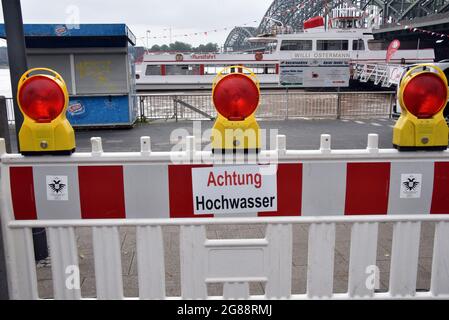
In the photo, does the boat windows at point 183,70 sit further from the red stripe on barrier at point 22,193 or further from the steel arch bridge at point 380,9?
the red stripe on barrier at point 22,193

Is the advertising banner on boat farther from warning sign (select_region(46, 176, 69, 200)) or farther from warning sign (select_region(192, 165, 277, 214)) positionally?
warning sign (select_region(46, 176, 69, 200))

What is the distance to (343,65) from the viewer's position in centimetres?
1476

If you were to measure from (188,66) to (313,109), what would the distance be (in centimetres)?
1721

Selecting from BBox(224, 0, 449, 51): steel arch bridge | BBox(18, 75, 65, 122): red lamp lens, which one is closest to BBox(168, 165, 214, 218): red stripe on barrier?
BBox(18, 75, 65, 122): red lamp lens

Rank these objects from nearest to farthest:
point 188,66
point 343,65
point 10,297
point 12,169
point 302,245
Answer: point 12,169, point 10,297, point 302,245, point 343,65, point 188,66

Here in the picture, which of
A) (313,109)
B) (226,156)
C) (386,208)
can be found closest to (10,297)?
(226,156)

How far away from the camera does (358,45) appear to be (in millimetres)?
30656

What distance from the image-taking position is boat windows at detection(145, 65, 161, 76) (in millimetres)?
30016

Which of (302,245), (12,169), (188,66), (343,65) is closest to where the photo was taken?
(12,169)

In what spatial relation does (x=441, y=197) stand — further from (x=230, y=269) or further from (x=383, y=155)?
(x=230, y=269)

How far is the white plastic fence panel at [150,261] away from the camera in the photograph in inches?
94.8

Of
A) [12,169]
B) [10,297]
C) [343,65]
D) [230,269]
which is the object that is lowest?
[10,297]

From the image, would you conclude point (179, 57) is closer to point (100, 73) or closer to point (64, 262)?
point (100, 73)

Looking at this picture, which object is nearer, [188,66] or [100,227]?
[100,227]
